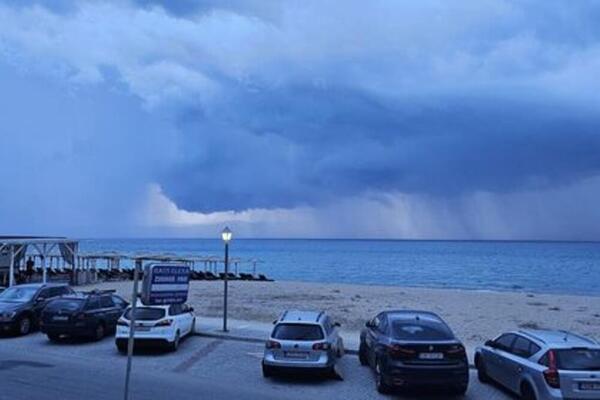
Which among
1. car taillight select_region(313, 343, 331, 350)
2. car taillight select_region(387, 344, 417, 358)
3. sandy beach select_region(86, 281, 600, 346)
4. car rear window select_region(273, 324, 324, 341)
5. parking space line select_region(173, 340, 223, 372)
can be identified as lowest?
sandy beach select_region(86, 281, 600, 346)

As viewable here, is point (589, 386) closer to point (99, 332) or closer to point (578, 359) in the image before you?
point (578, 359)

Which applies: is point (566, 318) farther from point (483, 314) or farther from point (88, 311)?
point (88, 311)

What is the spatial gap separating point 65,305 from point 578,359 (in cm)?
1499

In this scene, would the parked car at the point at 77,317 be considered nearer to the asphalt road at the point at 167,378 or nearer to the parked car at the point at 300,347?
the asphalt road at the point at 167,378

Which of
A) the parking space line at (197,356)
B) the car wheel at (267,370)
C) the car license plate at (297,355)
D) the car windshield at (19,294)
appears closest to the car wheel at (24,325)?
the car windshield at (19,294)

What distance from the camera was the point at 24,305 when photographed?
72.6ft

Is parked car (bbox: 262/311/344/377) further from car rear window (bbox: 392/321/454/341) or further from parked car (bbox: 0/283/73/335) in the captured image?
parked car (bbox: 0/283/73/335)

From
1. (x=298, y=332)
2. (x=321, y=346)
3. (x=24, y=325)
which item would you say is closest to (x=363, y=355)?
(x=321, y=346)

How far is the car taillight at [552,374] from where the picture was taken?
36.7ft

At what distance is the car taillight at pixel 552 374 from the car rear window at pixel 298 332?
16.9 feet

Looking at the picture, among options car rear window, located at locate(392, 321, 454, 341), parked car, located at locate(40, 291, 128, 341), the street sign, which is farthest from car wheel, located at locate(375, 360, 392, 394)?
parked car, located at locate(40, 291, 128, 341)

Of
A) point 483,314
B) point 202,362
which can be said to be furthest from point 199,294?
point 202,362

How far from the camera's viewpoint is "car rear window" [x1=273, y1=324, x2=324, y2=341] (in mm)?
14859

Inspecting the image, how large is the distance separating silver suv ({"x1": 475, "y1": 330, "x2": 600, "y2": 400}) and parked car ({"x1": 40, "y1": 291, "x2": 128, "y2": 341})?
41.0 ft
